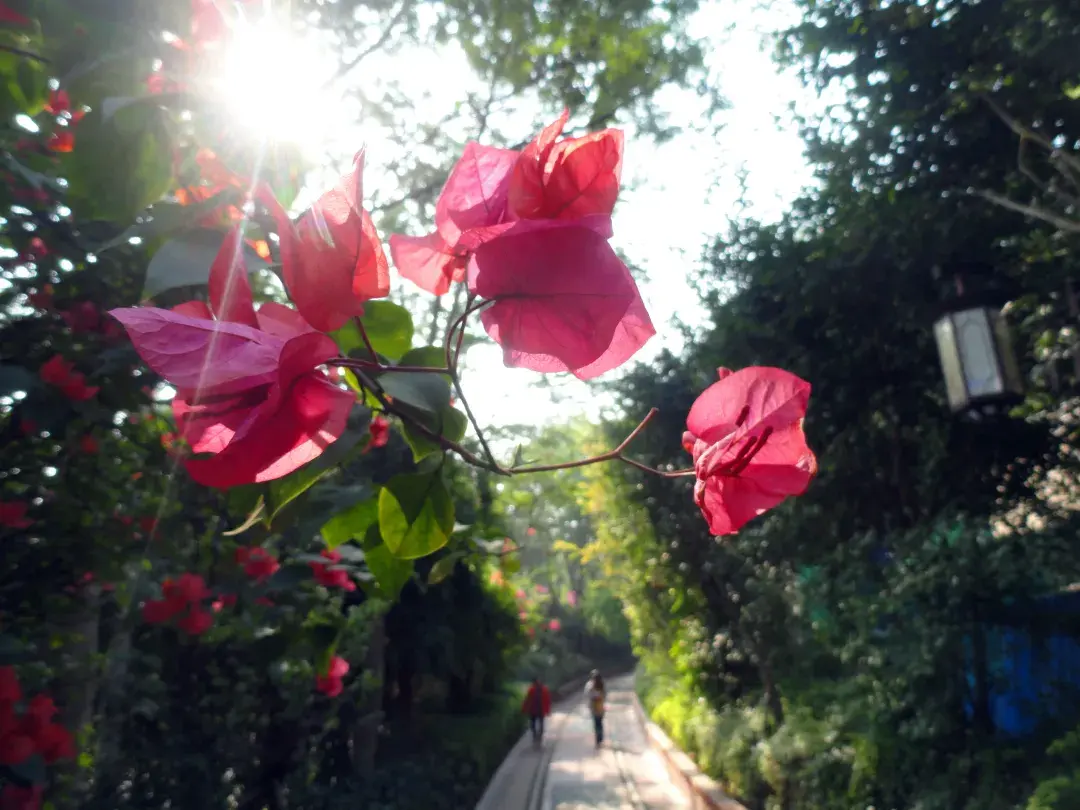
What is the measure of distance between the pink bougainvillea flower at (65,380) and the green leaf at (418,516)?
142cm

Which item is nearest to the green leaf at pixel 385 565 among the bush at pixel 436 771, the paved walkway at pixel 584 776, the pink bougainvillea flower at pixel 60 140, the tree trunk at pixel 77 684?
the pink bougainvillea flower at pixel 60 140

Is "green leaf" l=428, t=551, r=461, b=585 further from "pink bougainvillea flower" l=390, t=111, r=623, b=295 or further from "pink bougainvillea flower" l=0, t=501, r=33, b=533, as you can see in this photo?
"pink bougainvillea flower" l=0, t=501, r=33, b=533

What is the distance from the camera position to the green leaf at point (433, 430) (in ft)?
3.00

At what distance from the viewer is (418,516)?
95 cm

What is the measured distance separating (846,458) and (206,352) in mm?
5899

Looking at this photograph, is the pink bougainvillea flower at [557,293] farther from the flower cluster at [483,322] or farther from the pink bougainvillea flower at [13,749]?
the pink bougainvillea flower at [13,749]

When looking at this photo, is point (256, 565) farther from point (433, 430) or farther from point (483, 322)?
point (483, 322)

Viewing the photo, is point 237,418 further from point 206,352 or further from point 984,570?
point 984,570

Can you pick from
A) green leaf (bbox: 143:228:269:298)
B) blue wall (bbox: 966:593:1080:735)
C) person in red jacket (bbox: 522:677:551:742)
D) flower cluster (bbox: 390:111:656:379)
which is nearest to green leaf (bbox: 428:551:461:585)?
green leaf (bbox: 143:228:269:298)

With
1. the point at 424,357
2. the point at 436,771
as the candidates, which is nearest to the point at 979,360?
the point at 424,357

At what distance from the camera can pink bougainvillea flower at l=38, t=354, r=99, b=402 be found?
2008 mm

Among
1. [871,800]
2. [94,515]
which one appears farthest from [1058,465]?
[94,515]

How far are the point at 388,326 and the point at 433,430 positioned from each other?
21 centimetres

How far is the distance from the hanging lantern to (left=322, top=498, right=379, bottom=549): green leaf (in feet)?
10.7
